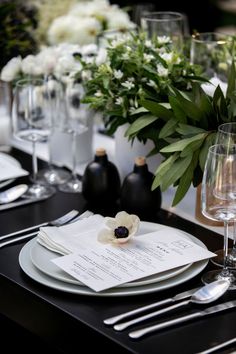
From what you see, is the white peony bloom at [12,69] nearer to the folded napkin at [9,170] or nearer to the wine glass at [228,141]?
the folded napkin at [9,170]

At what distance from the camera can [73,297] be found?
51.1 inches

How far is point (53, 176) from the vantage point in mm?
1964

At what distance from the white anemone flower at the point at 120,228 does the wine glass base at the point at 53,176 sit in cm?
51

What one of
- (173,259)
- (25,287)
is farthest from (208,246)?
(25,287)

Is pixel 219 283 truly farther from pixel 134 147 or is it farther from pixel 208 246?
pixel 134 147

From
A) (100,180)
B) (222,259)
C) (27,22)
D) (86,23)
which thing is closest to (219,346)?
(222,259)

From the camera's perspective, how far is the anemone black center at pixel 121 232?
142cm

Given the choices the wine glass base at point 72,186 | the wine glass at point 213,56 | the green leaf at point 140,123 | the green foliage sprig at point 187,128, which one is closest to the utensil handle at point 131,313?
the green foliage sprig at point 187,128

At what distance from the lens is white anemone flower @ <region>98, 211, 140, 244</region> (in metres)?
1.42

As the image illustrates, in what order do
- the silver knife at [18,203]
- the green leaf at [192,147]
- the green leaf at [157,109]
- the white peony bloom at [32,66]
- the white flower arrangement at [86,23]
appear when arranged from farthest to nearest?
the white flower arrangement at [86,23] < the white peony bloom at [32,66] < the silver knife at [18,203] < the green leaf at [157,109] < the green leaf at [192,147]

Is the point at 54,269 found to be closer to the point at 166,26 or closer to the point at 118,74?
the point at 118,74

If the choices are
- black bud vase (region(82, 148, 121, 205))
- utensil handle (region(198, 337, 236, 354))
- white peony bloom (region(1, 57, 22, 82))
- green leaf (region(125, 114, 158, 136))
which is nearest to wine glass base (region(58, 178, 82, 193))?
black bud vase (region(82, 148, 121, 205))

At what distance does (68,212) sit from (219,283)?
19.7 inches

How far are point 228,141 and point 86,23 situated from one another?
125cm
